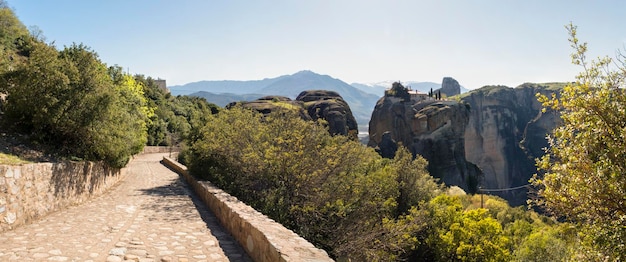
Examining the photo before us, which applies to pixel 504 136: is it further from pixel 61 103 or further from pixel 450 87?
pixel 61 103

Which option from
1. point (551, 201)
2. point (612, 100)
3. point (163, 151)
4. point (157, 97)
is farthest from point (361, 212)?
point (157, 97)

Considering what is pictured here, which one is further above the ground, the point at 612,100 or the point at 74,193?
the point at 612,100

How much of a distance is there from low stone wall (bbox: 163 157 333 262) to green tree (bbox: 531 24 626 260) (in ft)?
16.6

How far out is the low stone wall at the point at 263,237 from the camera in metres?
5.40

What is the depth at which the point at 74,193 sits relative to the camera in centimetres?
1280

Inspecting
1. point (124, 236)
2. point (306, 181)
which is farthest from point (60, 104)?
point (306, 181)

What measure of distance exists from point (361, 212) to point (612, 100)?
9640 millimetres

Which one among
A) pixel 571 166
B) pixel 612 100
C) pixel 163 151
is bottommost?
pixel 163 151

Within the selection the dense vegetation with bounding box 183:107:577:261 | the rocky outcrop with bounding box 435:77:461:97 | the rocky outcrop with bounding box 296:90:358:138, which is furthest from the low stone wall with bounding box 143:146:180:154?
the rocky outcrop with bounding box 435:77:461:97

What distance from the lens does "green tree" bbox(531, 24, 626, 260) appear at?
6.45 meters

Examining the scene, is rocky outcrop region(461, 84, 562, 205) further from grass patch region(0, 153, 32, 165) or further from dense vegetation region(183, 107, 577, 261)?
grass patch region(0, 153, 32, 165)

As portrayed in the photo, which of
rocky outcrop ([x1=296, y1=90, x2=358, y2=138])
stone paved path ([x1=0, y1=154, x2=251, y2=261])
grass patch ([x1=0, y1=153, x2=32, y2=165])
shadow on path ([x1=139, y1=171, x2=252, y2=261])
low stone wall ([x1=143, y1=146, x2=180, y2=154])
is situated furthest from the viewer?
rocky outcrop ([x1=296, y1=90, x2=358, y2=138])

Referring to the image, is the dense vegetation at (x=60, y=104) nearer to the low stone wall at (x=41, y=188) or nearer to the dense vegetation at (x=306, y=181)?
the low stone wall at (x=41, y=188)

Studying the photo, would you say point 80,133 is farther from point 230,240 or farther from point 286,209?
point 230,240
